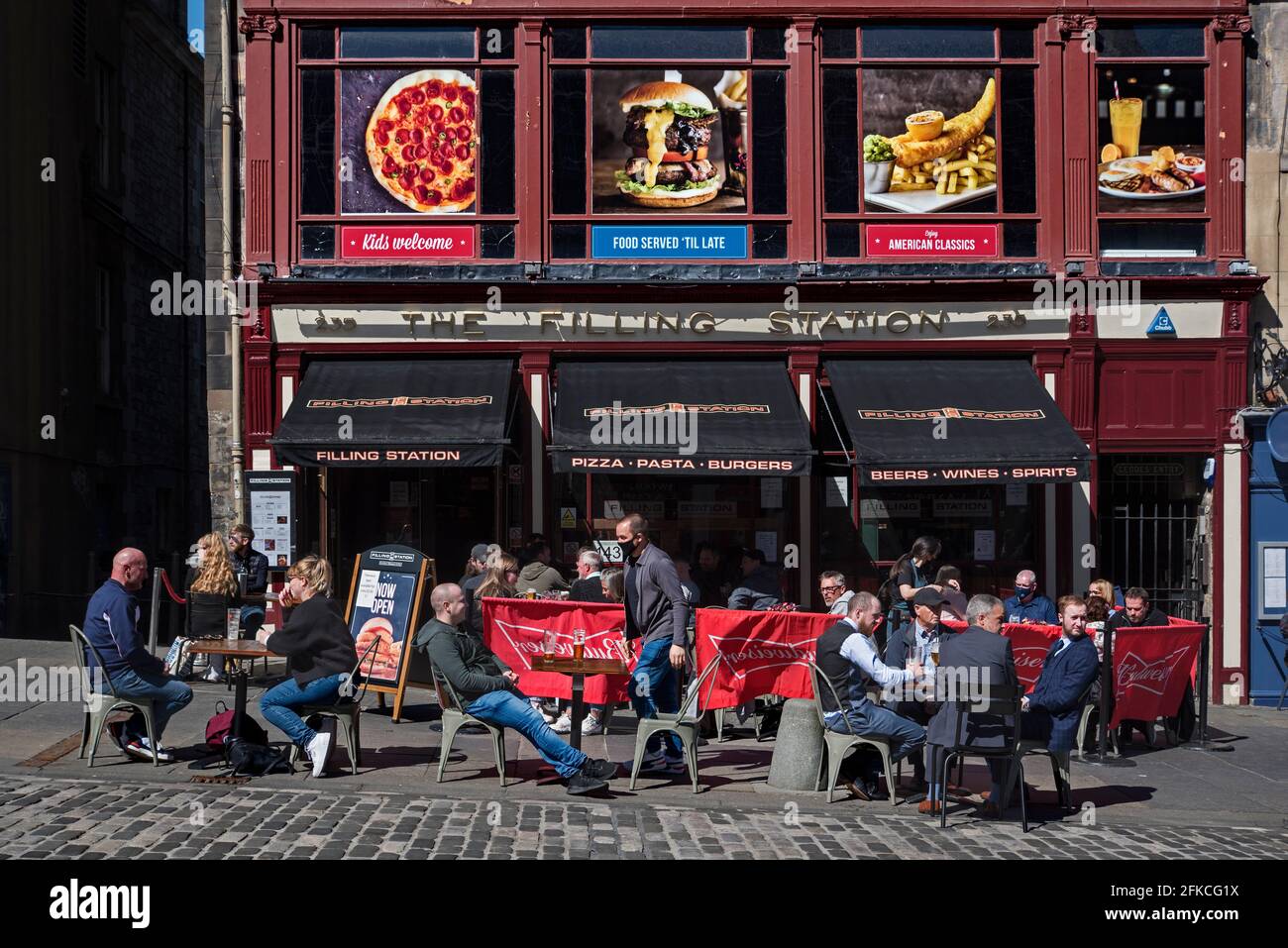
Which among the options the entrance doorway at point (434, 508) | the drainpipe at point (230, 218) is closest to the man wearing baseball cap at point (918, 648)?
the entrance doorway at point (434, 508)

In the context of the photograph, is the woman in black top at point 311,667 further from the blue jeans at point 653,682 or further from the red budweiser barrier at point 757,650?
the red budweiser barrier at point 757,650

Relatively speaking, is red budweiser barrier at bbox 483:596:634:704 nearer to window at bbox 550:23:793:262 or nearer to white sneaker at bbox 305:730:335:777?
white sneaker at bbox 305:730:335:777

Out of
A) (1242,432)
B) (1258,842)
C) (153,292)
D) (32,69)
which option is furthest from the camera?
(153,292)

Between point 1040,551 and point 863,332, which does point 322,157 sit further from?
point 1040,551

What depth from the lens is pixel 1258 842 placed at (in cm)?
873

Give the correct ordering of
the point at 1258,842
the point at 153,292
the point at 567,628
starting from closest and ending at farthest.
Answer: the point at 1258,842
the point at 567,628
the point at 153,292

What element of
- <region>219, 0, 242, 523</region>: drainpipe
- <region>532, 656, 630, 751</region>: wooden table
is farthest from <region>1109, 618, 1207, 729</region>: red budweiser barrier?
<region>219, 0, 242, 523</region>: drainpipe

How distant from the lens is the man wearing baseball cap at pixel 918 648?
998 cm

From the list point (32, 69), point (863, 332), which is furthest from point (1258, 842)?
point (32, 69)

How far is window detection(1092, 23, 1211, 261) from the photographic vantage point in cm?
1630

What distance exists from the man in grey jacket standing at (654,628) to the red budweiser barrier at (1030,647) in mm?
3409

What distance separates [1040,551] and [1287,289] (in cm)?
465

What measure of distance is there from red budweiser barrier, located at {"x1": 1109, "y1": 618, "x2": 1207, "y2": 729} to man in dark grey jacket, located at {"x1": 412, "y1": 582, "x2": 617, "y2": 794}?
5.21 m

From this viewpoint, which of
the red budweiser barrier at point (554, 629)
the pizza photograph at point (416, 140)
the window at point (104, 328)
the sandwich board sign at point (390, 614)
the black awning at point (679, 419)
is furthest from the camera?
the window at point (104, 328)
